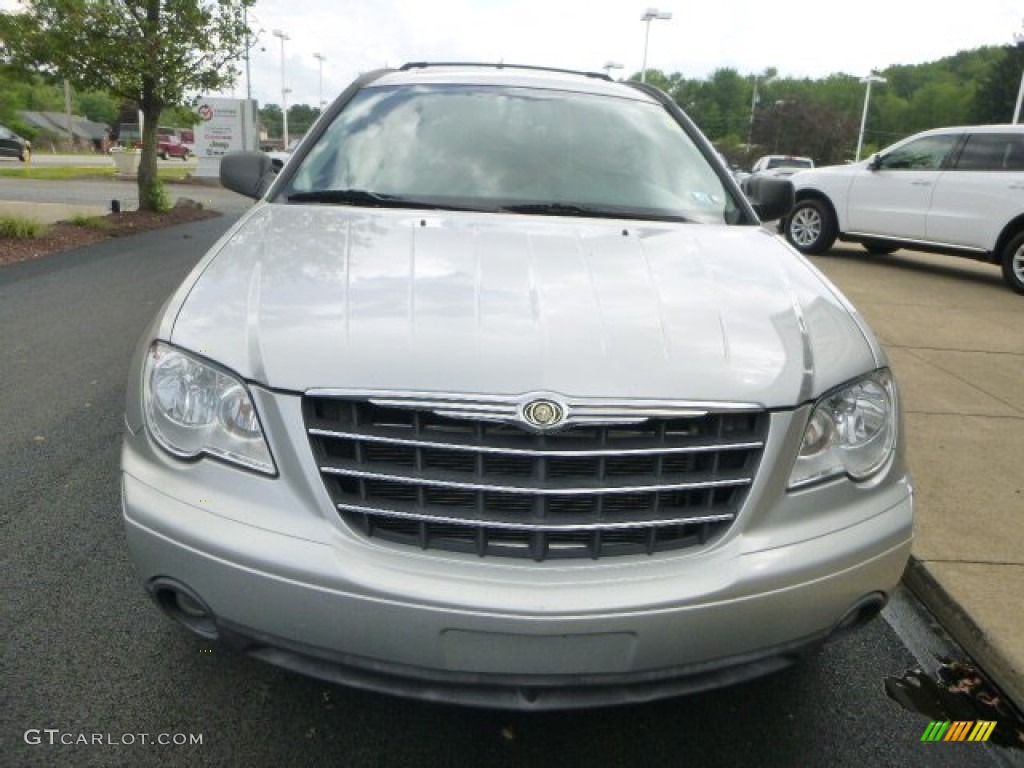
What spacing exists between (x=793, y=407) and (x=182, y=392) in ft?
4.61

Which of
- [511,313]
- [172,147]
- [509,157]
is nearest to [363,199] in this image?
[509,157]

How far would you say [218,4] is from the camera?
1302 centimetres

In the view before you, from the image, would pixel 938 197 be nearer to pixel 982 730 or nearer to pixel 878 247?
pixel 878 247

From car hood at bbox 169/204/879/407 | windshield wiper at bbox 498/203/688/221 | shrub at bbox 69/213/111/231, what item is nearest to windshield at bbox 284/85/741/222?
windshield wiper at bbox 498/203/688/221

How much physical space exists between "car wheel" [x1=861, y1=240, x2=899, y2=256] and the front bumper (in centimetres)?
1036

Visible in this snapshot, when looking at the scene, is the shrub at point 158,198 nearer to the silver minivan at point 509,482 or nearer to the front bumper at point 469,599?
the silver minivan at point 509,482

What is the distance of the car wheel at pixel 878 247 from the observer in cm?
1103

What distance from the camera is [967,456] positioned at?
4.11 meters

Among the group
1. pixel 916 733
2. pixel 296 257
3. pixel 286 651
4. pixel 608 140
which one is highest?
pixel 608 140

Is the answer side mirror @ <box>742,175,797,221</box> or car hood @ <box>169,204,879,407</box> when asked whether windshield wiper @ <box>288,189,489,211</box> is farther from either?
side mirror @ <box>742,175,797,221</box>

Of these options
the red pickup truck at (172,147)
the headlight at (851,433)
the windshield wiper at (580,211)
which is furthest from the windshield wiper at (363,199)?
the red pickup truck at (172,147)

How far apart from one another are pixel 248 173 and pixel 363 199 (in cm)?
95

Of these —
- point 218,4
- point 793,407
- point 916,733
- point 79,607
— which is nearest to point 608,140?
point 793,407

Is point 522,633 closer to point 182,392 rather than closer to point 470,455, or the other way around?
point 470,455
